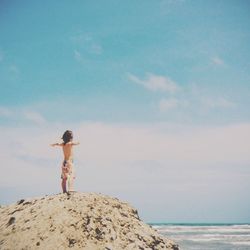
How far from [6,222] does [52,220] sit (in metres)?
1.29

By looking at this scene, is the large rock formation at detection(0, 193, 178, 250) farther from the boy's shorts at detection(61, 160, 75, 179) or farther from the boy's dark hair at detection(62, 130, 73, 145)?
the boy's dark hair at detection(62, 130, 73, 145)

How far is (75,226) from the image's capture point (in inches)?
276

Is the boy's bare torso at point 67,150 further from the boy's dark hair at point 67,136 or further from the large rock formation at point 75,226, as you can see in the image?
the large rock formation at point 75,226

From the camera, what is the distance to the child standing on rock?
28.5 feet

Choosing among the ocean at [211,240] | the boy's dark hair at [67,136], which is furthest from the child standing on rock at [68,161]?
the ocean at [211,240]

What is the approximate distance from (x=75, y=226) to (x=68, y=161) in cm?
233

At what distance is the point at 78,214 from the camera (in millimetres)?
7324

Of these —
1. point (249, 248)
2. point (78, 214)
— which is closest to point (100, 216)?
point (78, 214)

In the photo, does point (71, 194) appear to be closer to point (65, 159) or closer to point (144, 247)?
point (65, 159)

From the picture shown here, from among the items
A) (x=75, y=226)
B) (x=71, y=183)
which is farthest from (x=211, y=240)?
(x=75, y=226)

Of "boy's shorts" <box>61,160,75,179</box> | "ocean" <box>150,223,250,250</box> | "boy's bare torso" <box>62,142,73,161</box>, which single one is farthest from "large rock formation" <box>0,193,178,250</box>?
"ocean" <box>150,223,250,250</box>

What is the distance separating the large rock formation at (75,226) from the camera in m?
6.75

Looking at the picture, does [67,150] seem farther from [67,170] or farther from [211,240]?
[211,240]

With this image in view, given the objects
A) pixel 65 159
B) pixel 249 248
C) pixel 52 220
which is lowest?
pixel 249 248
